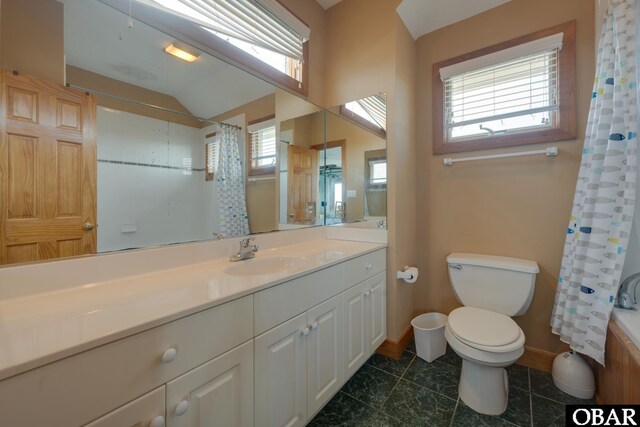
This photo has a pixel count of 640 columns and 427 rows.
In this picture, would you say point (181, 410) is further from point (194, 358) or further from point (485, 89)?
point (485, 89)

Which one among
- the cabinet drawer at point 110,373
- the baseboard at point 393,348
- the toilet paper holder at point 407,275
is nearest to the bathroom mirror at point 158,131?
the cabinet drawer at point 110,373

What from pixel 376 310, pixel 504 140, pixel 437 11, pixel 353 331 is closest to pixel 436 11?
pixel 437 11

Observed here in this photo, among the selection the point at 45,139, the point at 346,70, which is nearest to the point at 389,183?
the point at 346,70

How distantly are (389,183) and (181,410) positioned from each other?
5.38 ft

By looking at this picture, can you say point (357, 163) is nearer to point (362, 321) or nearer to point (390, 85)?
point (390, 85)

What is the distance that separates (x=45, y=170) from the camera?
86 cm

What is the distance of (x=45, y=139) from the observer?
86 centimetres

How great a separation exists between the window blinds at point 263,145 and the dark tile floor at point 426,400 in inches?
57.4

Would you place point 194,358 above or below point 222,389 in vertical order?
above

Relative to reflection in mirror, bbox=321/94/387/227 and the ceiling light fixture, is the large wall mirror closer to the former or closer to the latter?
the ceiling light fixture

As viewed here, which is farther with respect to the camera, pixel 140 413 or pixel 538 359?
pixel 538 359

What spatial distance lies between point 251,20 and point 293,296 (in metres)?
1.64

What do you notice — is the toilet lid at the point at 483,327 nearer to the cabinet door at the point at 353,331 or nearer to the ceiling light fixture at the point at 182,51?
the cabinet door at the point at 353,331

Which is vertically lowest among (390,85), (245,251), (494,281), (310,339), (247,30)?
(310,339)
